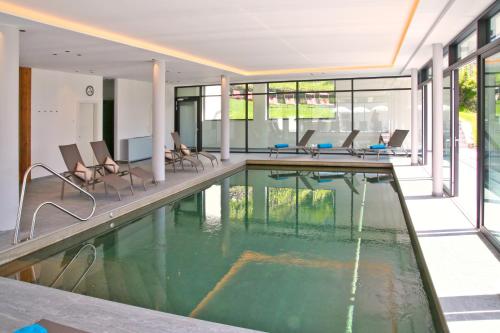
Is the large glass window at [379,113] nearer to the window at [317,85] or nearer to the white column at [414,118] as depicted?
the window at [317,85]

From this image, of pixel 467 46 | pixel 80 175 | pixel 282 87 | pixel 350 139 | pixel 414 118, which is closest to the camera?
pixel 467 46

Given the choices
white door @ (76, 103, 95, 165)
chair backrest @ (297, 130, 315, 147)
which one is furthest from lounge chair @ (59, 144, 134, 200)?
chair backrest @ (297, 130, 315, 147)

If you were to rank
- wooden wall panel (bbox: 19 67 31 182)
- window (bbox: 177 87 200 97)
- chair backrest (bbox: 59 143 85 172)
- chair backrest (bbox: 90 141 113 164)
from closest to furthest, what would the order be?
chair backrest (bbox: 59 143 85 172) < chair backrest (bbox: 90 141 113 164) < wooden wall panel (bbox: 19 67 31 182) < window (bbox: 177 87 200 97)

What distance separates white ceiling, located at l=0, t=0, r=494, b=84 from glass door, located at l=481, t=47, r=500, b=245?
0.81 m

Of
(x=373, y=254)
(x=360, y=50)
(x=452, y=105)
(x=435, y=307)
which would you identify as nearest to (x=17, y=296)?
(x=435, y=307)

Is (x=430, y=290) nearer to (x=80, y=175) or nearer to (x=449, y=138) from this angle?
(x=449, y=138)

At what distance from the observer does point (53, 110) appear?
1141 cm

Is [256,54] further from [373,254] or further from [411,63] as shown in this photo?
[373,254]

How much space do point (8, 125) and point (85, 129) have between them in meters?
7.25

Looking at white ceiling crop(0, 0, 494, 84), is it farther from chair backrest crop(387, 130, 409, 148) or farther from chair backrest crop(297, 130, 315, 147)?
chair backrest crop(297, 130, 315, 147)

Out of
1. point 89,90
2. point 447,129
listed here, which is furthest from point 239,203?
point 89,90

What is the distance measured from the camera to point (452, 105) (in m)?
8.03

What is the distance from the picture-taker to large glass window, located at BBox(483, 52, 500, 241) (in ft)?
16.4

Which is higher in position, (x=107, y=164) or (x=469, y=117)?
(x=469, y=117)
